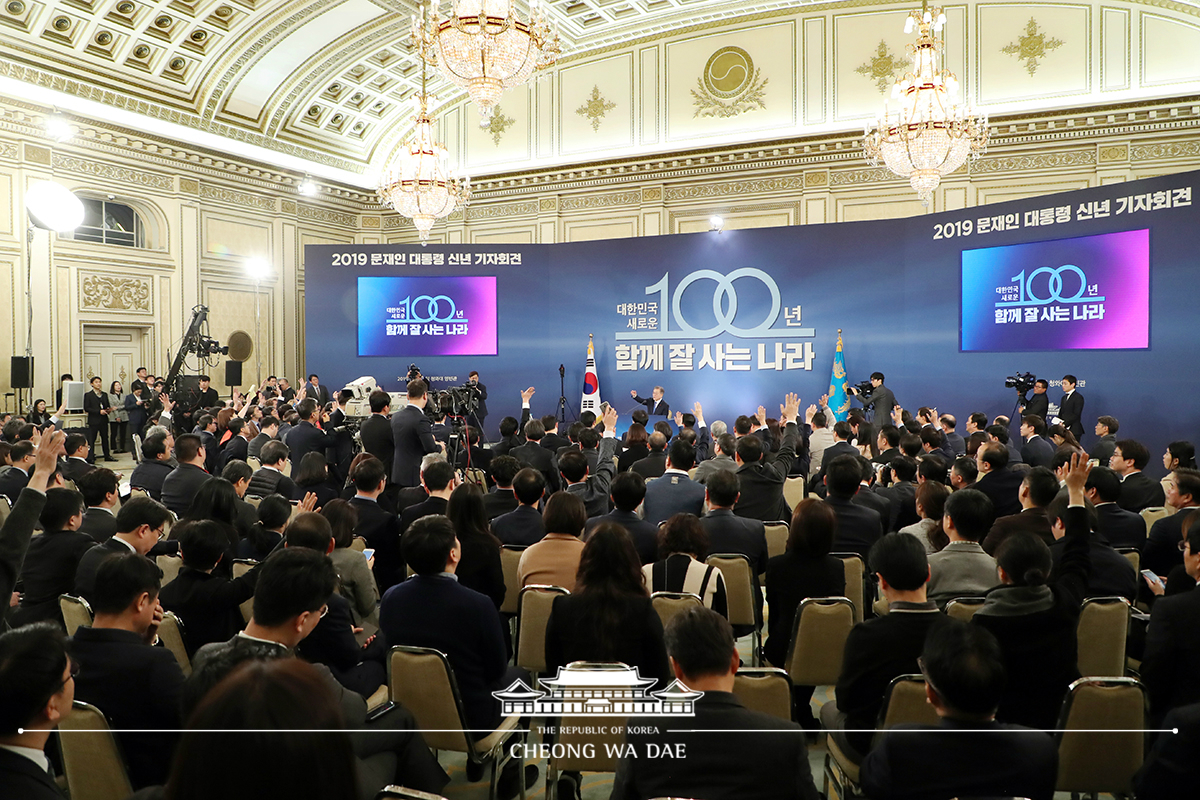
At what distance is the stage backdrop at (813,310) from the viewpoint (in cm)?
775

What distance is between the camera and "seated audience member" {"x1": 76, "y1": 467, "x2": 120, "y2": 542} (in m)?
3.61

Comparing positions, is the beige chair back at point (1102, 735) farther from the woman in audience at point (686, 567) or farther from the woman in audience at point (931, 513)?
the woman in audience at point (931, 513)

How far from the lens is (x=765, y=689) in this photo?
2117 millimetres

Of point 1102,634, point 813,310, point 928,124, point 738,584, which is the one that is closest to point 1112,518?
point 1102,634

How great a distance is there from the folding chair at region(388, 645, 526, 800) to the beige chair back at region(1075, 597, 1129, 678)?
208 centimetres

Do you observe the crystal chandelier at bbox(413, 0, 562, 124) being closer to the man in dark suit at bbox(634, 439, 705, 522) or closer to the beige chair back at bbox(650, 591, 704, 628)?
the man in dark suit at bbox(634, 439, 705, 522)

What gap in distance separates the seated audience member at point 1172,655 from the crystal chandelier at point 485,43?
20.4 ft

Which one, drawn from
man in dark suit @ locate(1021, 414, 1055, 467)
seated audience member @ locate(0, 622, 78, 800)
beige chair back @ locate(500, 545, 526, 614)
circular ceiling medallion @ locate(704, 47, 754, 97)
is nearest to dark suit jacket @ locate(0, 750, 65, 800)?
seated audience member @ locate(0, 622, 78, 800)

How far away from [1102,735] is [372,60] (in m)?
14.7

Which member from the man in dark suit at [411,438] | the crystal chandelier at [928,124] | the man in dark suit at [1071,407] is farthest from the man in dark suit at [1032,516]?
the crystal chandelier at [928,124]

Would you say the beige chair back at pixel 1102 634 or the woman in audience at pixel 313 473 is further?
the woman in audience at pixel 313 473

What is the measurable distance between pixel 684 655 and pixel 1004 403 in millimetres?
8928

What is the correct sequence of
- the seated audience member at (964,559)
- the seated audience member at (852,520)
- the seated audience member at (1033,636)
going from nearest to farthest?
the seated audience member at (1033,636) → the seated audience member at (964,559) → the seated audience member at (852,520)

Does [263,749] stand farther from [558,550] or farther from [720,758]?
[558,550]
